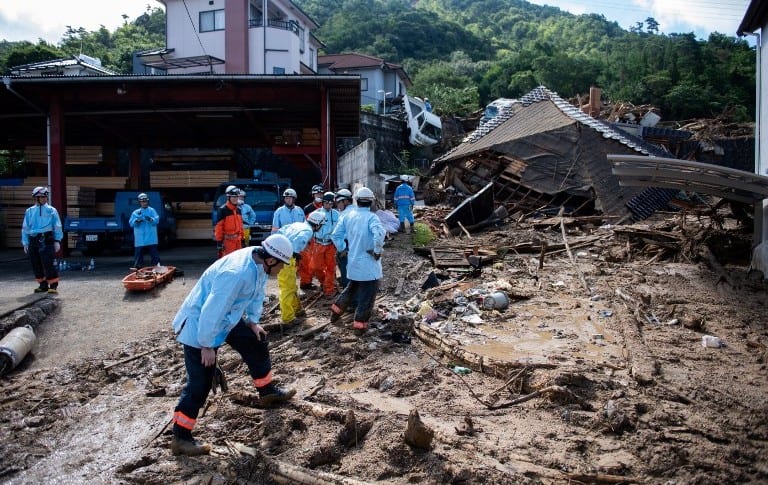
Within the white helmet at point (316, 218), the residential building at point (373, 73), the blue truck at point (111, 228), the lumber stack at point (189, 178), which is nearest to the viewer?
the white helmet at point (316, 218)

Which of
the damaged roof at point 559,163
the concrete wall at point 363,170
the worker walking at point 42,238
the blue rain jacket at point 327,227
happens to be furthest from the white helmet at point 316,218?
the damaged roof at point 559,163

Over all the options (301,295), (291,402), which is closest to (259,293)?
(291,402)

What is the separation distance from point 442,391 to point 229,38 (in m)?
32.0

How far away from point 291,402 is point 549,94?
19631mm

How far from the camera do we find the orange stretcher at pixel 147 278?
32.9ft

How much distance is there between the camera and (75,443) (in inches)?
186

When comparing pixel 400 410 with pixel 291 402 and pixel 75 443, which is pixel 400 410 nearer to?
pixel 291 402

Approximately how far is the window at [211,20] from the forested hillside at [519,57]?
11281 millimetres

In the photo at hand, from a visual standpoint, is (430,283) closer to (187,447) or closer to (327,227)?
(327,227)

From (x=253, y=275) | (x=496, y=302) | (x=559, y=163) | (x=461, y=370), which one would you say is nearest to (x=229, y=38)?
(x=559, y=163)

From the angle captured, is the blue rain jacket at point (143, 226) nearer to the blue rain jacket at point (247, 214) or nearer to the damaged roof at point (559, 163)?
the blue rain jacket at point (247, 214)

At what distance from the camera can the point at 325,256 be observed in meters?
9.05

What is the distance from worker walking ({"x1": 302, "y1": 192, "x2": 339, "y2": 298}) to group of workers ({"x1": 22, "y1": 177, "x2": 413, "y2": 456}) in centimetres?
2

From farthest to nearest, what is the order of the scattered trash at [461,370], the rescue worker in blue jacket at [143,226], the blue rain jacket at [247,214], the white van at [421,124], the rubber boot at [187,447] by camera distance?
the white van at [421,124], the blue rain jacket at [247,214], the rescue worker in blue jacket at [143,226], the scattered trash at [461,370], the rubber boot at [187,447]
